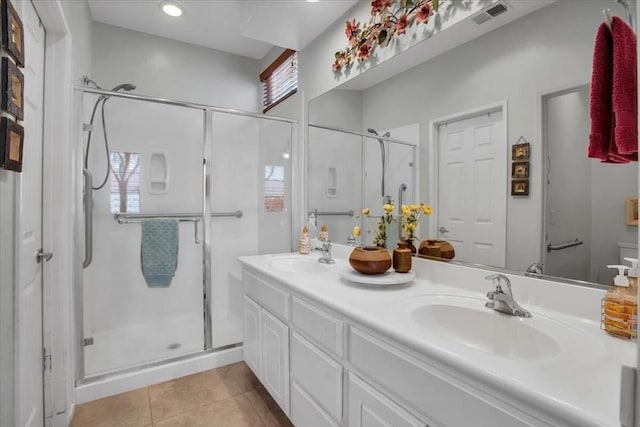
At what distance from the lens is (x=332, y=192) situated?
2277 millimetres

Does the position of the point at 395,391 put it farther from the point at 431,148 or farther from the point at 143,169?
the point at 143,169

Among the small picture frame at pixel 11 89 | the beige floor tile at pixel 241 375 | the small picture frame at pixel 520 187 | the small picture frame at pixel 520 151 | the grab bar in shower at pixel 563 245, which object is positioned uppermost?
the small picture frame at pixel 11 89

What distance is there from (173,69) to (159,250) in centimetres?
161

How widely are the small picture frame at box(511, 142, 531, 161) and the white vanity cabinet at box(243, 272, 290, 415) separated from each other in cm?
113

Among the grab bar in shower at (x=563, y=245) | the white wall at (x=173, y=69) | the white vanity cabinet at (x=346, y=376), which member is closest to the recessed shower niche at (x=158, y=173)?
the white wall at (x=173, y=69)

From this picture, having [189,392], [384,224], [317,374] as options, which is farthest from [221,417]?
[384,224]

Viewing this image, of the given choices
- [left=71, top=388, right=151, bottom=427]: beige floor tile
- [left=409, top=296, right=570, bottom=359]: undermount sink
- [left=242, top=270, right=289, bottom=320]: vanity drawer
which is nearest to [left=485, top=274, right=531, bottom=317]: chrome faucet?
[left=409, top=296, right=570, bottom=359]: undermount sink

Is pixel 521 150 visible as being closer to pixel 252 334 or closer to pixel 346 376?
pixel 346 376

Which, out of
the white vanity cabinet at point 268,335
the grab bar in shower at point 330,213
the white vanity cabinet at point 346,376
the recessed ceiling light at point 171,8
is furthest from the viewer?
the recessed ceiling light at point 171,8

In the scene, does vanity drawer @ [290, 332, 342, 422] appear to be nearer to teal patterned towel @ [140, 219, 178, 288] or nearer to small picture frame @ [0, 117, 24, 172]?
small picture frame @ [0, 117, 24, 172]

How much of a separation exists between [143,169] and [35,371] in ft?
5.62

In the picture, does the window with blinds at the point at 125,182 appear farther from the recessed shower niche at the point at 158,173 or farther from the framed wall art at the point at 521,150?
the framed wall art at the point at 521,150

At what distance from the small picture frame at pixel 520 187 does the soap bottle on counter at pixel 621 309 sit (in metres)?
0.37

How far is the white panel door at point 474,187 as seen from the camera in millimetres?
1240
